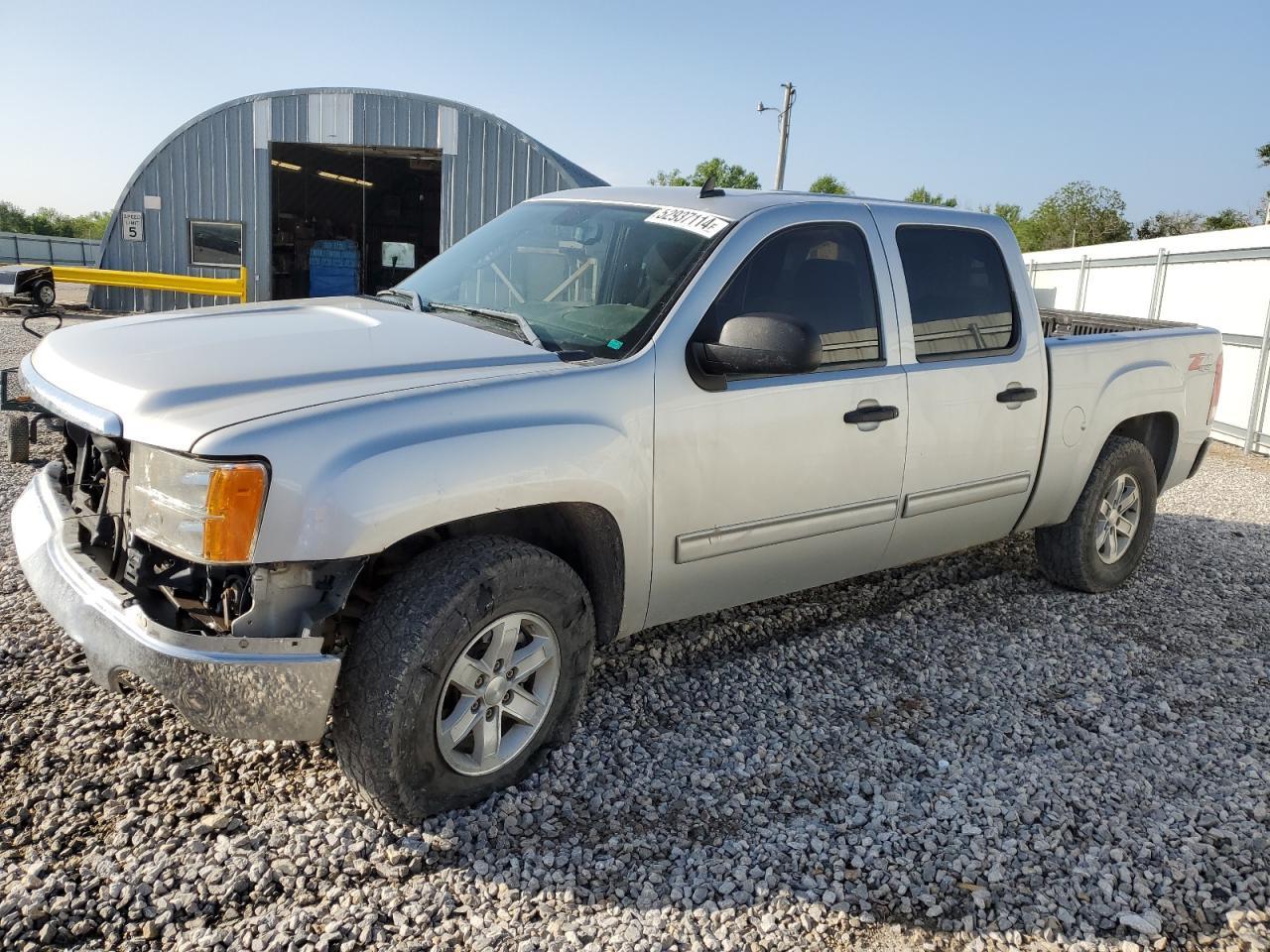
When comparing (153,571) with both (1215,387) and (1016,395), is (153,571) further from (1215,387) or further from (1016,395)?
(1215,387)

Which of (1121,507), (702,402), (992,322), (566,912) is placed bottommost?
(566,912)

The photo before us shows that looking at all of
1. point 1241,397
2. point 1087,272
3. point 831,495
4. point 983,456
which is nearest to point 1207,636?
point 983,456

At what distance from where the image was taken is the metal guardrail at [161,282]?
62.1 feet

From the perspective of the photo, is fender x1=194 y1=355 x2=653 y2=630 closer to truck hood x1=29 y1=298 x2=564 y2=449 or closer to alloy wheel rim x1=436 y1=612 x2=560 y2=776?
truck hood x1=29 y1=298 x2=564 y2=449

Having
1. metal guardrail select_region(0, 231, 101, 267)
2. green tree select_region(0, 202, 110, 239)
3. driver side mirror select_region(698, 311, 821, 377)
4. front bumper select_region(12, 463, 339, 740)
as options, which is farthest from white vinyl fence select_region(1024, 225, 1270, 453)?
green tree select_region(0, 202, 110, 239)

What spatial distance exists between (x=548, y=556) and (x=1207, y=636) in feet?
12.4

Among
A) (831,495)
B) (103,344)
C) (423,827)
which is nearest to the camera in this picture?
(423,827)

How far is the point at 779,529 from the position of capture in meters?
3.67

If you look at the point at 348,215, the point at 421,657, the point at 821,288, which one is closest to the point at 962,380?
the point at 821,288

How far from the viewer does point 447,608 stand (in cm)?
272

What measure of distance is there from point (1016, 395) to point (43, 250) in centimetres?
4447

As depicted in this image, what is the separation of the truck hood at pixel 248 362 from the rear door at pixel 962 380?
1.73m

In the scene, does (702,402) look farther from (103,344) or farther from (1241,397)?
(1241,397)

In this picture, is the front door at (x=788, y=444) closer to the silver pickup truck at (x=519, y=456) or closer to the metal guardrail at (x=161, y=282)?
the silver pickup truck at (x=519, y=456)
